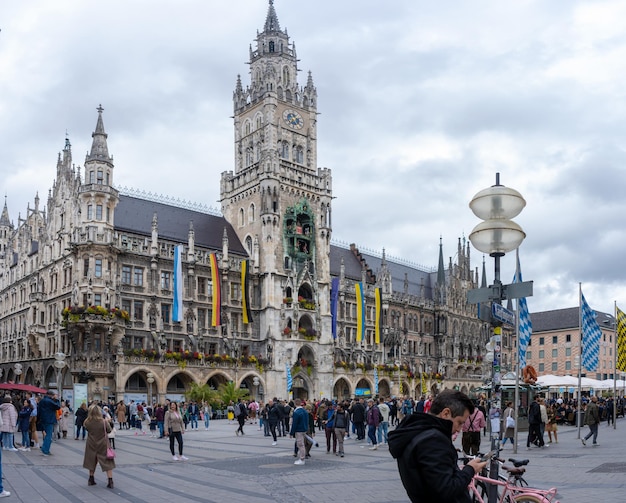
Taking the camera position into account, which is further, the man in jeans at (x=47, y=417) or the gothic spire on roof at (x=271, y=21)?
the gothic spire on roof at (x=271, y=21)

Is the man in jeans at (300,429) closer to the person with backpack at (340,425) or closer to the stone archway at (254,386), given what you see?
the person with backpack at (340,425)

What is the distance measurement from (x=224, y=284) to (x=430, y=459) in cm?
5355

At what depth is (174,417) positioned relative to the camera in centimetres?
1967

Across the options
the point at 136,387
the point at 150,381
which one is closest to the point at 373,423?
the point at 150,381

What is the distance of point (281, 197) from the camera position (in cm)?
6131

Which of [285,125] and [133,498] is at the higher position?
[285,125]

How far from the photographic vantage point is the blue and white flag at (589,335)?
31.3 metres

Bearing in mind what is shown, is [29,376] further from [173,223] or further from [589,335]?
[589,335]

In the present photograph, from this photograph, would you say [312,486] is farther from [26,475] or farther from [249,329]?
[249,329]

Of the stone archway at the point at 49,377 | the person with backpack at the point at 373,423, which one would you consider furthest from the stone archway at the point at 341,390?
the person with backpack at the point at 373,423

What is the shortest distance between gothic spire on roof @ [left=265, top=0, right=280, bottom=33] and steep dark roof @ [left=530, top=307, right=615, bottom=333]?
203 ft

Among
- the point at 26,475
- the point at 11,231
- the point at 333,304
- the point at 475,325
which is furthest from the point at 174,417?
the point at 475,325

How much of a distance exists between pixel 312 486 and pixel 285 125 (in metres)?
52.5

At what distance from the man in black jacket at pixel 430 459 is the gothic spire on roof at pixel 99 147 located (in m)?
49.9
